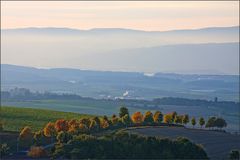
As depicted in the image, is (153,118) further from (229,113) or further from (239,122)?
(229,113)

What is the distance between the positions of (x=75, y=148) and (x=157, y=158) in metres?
6.64

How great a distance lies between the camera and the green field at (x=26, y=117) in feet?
307

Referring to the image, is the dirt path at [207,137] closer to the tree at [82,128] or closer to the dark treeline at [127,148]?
the tree at [82,128]

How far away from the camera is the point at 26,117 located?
10331 centimetres

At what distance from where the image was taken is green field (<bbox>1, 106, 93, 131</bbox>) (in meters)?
93.6

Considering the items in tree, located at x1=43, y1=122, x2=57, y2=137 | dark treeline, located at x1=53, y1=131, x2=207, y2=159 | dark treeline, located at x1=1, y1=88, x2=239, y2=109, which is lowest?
dark treeline, located at x1=53, y1=131, x2=207, y2=159

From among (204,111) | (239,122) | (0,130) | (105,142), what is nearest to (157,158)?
(105,142)

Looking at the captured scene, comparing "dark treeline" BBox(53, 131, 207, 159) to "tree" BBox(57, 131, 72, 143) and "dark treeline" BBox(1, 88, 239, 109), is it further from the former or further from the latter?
"dark treeline" BBox(1, 88, 239, 109)

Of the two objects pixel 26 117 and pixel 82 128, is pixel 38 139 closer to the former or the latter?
pixel 82 128

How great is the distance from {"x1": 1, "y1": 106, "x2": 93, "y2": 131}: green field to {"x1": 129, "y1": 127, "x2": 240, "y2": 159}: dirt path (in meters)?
14.8

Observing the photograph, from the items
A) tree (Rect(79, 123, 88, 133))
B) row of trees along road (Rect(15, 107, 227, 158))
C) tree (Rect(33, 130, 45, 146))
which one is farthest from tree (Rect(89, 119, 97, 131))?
tree (Rect(33, 130, 45, 146))

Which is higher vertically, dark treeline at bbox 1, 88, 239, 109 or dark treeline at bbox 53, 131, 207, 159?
dark treeline at bbox 1, 88, 239, 109

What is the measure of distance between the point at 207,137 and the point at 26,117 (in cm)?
2879

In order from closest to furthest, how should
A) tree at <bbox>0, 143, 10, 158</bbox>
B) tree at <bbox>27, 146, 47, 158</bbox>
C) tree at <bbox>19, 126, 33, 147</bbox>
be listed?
tree at <bbox>27, 146, 47, 158</bbox> → tree at <bbox>0, 143, 10, 158</bbox> → tree at <bbox>19, 126, 33, 147</bbox>
